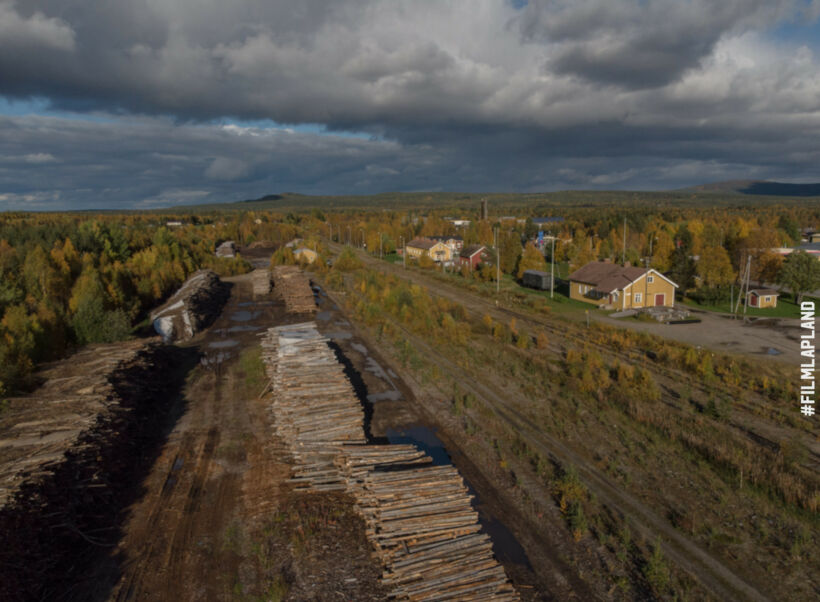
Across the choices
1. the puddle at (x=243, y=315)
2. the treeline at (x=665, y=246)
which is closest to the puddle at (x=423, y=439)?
the puddle at (x=243, y=315)

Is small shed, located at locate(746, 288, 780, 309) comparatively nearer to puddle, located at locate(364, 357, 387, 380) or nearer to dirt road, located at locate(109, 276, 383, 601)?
puddle, located at locate(364, 357, 387, 380)

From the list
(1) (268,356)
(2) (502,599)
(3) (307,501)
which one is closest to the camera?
(2) (502,599)

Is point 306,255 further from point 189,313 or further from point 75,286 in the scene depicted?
point 75,286

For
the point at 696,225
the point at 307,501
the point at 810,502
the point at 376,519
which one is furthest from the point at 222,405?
the point at 696,225

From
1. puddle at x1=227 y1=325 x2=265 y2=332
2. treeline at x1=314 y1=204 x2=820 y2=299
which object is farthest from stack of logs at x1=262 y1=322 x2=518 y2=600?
treeline at x1=314 y1=204 x2=820 y2=299

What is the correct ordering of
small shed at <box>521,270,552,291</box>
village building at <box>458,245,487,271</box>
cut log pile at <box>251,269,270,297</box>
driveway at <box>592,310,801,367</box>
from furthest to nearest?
village building at <box>458,245,487,271</box>
small shed at <box>521,270,552,291</box>
cut log pile at <box>251,269,270,297</box>
driveway at <box>592,310,801,367</box>

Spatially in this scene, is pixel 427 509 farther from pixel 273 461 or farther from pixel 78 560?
pixel 78 560
